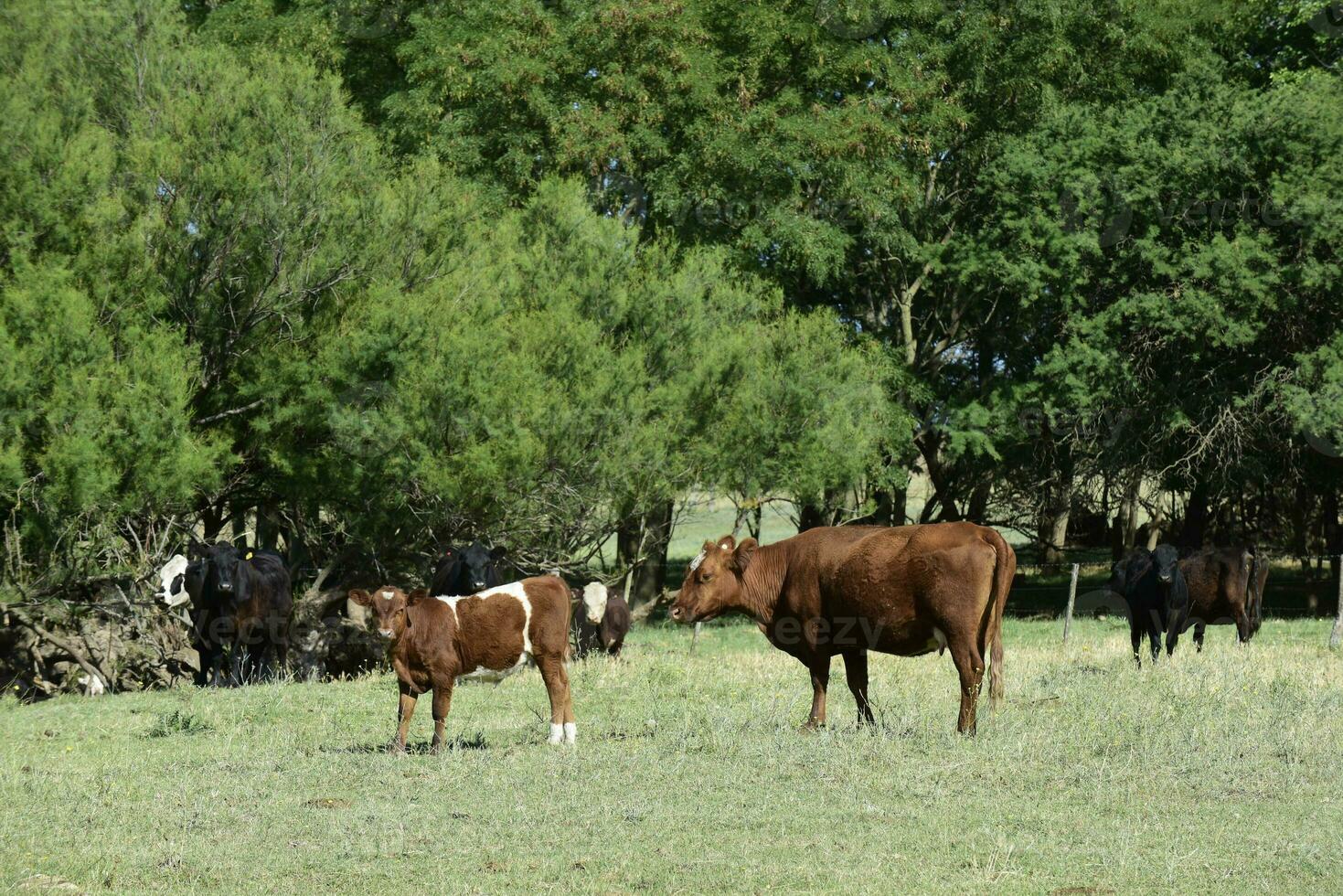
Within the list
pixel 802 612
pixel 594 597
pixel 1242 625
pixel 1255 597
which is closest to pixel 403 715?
pixel 802 612

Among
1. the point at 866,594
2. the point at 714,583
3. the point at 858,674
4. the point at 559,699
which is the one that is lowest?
the point at 559,699

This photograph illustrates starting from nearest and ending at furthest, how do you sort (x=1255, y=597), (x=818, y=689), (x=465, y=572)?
1. (x=818, y=689)
2. (x=465, y=572)
3. (x=1255, y=597)

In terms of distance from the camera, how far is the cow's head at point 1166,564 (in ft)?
60.7

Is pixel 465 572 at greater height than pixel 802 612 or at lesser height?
lesser

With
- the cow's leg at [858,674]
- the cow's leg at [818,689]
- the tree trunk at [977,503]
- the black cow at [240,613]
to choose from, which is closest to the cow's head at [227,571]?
the black cow at [240,613]

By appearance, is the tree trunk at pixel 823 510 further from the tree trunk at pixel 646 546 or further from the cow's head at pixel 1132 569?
the cow's head at pixel 1132 569

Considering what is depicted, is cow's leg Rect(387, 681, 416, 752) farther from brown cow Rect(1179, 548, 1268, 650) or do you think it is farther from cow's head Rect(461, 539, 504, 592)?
brown cow Rect(1179, 548, 1268, 650)

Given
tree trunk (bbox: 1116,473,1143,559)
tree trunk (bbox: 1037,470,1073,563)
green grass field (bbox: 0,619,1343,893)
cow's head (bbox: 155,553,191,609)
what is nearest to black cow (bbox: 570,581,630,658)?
→ cow's head (bbox: 155,553,191,609)

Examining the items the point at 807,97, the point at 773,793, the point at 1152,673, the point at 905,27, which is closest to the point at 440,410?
the point at 1152,673

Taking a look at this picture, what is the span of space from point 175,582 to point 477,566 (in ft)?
15.2

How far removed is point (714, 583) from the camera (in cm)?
1262

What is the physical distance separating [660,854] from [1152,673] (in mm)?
8416

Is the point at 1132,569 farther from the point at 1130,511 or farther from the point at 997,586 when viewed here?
the point at 1130,511

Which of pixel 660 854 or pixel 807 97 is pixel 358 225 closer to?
pixel 807 97
